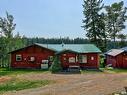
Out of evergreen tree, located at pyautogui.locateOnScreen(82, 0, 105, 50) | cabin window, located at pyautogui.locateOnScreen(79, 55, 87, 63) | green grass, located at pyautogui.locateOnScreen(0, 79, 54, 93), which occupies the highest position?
evergreen tree, located at pyautogui.locateOnScreen(82, 0, 105, 50)

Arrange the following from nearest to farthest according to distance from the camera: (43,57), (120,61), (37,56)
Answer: (43,57) → (37,56) → (120,61)

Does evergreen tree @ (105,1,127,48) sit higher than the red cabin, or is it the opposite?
evergreen tree @ (105,1,127,48)

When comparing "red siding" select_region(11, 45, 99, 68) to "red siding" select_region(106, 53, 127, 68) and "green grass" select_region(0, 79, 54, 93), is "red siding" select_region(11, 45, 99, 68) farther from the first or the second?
"green grass" select_region(0, 79, 54, 93)

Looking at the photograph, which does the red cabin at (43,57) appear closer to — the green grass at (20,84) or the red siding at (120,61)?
the red siding at (120,61)

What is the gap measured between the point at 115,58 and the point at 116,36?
76.6 ft

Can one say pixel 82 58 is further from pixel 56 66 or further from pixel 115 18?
pixel 115 18

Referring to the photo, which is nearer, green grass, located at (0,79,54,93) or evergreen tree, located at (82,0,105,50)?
green grass, located at (0,79,54,93)

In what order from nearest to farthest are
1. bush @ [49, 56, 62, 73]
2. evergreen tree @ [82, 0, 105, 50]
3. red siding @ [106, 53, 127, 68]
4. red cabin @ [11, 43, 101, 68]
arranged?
bush @ [49, 56, 62, 73], red cabin @ [11, 43, 101, 68], red siding @ [106, 53, 127, 68], evergreen tree @ [82, 0, 105, 50]

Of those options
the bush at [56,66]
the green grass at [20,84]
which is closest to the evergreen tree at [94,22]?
the bush at [56,66]

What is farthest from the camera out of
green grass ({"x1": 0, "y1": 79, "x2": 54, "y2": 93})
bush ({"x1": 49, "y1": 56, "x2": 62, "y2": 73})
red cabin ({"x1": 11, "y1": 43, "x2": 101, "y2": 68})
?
red cabin ({"x1": 11, "y1": 43, "x2": 101, "y2": 68})

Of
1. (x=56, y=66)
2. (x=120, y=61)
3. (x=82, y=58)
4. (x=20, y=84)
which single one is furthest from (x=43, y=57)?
(x=20, y=84)

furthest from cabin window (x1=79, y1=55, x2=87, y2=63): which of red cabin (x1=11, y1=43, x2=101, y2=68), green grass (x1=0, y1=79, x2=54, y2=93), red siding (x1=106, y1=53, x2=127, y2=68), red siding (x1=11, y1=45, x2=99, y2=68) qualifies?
green grass (x1=0, y1=79, x2=54, y2=93)

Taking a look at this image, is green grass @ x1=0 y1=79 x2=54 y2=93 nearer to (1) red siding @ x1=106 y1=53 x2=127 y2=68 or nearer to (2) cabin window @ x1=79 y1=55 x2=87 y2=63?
(2) cabin window @ x1=79 y1=55 x2=87 y2=63

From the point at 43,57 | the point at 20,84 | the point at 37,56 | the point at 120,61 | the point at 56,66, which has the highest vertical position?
the point at 37,56
